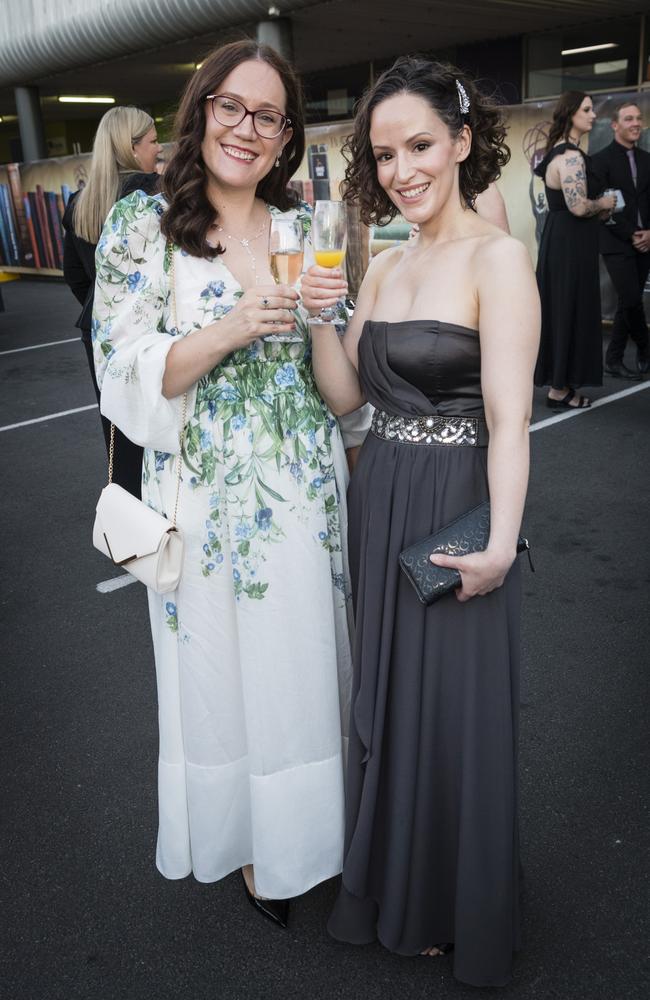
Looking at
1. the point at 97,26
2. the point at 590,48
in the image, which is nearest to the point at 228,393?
Result: the point at 590,48

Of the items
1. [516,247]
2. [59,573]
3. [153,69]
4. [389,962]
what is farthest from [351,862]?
[153,69]

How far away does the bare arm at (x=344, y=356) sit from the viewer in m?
1.95

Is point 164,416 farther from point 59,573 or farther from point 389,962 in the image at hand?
point 59,573

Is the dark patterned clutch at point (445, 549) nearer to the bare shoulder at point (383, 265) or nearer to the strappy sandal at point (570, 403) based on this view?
the bare shoulder at point (383, 265)

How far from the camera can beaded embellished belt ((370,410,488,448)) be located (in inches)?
72.8

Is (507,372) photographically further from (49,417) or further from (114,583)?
(49,417)

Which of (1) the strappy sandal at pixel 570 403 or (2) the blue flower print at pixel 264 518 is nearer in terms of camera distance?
(2) the blue flower print at pixel 264 518

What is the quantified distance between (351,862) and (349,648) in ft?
1.70

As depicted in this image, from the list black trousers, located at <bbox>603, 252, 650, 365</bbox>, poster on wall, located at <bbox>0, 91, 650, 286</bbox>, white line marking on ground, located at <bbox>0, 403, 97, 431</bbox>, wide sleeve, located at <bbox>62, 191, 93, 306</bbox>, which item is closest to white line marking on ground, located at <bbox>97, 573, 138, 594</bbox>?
wide sleeve, located at <bbox>62, 191, 93, 306</bbox>

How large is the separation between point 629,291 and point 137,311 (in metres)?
6.21

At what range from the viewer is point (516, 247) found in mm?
1744

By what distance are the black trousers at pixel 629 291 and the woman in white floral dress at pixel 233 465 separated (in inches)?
224

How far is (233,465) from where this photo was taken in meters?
1.97

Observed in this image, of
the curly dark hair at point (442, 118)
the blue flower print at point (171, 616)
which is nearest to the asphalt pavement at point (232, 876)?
the blue flower print at point (171, 616)
